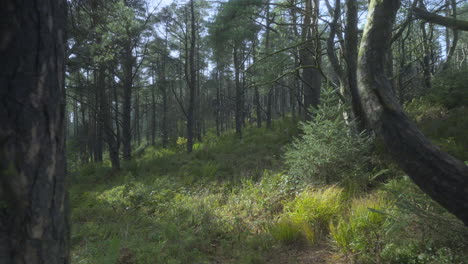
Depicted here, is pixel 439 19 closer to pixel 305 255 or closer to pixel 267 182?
pixel 305 255

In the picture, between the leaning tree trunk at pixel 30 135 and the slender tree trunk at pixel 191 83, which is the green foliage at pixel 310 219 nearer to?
the leaning tree trunk at pixel 30 135

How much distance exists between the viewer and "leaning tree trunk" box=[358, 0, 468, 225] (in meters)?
2.01

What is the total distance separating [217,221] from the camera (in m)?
5.10

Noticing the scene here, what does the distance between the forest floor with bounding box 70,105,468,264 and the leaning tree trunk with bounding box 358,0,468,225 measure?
1.03 m

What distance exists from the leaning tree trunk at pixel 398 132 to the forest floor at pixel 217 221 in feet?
3.39

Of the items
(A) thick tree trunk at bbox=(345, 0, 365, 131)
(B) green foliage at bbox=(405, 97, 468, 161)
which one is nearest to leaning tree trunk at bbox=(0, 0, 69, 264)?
(A) thick tree trunk at bbox=(345, 0, 365, 131)

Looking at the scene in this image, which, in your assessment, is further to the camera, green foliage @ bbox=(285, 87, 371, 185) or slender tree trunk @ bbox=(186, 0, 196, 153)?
slender tree trunk @ bbox=(186, 0, 196, 153)

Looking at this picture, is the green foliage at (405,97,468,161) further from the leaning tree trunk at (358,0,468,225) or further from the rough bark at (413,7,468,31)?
the leaning tree trunk at (358,0,468,225)

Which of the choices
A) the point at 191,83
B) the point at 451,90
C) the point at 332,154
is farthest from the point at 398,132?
the point at 191,83

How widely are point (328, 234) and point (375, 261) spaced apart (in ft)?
3.52

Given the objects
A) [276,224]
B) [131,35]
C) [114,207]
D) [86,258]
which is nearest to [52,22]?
[86,258]

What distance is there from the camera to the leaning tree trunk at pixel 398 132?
2.01 m

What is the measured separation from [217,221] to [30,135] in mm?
4098

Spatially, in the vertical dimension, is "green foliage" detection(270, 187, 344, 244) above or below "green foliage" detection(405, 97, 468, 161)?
below
